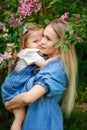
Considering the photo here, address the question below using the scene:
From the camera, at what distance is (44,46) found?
366cm

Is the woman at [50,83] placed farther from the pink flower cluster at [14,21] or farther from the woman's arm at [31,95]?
the pink flower cluster at [14,21]

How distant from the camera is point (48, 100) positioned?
3719 mm

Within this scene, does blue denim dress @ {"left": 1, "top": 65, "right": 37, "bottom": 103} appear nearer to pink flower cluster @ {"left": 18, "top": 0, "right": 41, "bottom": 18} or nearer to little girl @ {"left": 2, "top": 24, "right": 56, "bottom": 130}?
little girl @ {"left": 2, "top": 24, "right": 56, "bottom": 130}

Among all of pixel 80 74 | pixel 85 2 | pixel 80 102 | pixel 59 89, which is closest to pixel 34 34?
pixel 59 89

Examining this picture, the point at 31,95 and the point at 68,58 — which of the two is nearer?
the point at 31,95

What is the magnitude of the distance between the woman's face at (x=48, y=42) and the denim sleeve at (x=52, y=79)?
0.13 metres

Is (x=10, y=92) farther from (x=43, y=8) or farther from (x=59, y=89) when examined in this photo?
(x=43, y=8)

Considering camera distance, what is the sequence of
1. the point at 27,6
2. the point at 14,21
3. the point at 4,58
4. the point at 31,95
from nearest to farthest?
1. the point at 31,95
2. the point at 4,58
3. the point at 27,6
4. the point at 14,21

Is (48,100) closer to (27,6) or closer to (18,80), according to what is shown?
(18,80)

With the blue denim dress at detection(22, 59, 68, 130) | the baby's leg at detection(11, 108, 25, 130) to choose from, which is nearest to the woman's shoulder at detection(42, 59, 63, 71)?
the blue denim dress at detection(22, 59, 68, 130)

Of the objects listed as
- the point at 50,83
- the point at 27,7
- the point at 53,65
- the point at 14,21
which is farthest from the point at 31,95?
the point at 14,21

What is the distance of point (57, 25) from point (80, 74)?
259cm

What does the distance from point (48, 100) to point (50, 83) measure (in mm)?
190

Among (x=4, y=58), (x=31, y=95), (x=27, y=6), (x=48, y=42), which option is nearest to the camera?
(x=31, y=95)
